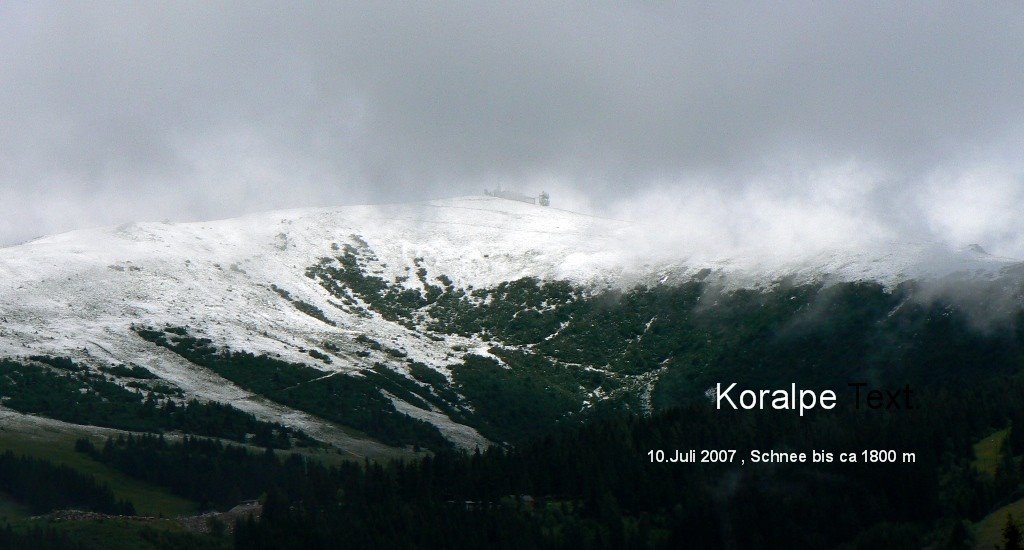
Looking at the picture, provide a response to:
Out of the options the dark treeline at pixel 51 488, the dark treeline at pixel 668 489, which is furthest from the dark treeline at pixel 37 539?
the dark treeline at pixel 668 489

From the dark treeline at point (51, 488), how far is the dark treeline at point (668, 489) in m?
12.8

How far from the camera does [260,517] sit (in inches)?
5276

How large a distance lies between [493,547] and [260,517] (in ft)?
92.2

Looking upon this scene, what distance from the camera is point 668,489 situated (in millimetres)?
136500

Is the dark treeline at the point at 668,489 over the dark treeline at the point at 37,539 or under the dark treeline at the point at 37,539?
over

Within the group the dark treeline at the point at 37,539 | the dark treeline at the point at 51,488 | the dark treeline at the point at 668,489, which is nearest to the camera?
the dark treeline at the point at 37,539

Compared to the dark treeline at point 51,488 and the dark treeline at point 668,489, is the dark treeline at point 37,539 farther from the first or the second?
the dark treeline at point 668,489

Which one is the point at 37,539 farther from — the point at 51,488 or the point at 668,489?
the point at 668,489

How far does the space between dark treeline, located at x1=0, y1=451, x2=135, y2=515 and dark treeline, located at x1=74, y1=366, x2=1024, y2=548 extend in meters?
12.8

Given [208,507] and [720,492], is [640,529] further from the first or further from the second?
[208,507]

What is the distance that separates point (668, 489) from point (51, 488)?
2880 inches

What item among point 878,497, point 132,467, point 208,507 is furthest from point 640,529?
point 132,467

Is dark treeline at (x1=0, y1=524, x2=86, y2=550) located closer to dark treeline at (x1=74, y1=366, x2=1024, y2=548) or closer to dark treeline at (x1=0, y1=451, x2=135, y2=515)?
dark treeline at (x1=0, y1=451, x2=135, y2=515)

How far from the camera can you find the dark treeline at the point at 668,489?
123 m
